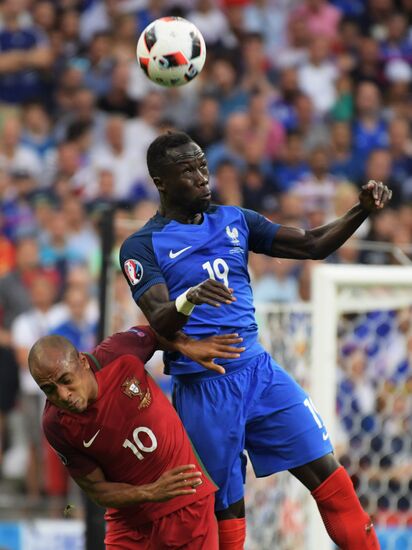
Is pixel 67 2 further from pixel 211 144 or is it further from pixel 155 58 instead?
pixel 155 58

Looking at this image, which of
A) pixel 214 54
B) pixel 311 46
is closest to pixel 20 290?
pixel 214 54

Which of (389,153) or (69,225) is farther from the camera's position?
(389,153)

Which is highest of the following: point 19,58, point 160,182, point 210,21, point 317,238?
point 210,21

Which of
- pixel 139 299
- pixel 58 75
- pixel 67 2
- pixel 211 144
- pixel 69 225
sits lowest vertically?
pixel 139 299

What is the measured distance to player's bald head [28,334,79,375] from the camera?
4.74 meters

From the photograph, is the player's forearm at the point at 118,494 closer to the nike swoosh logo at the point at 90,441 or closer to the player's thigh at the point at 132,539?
the nike swoosh logo at the point at 90,441

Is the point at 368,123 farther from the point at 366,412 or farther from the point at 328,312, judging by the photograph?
the point at 328,312

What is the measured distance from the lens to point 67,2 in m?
13.0

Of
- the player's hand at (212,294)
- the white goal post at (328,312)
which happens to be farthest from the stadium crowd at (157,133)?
the player's hand at (212,294)

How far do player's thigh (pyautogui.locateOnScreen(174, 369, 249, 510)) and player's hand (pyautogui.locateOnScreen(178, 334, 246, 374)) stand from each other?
1.17 feet

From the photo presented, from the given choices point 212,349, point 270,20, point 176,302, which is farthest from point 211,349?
point 270,20

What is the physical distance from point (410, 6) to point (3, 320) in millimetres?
6563

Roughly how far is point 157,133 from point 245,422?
656cm

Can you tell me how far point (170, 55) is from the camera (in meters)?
5.49
